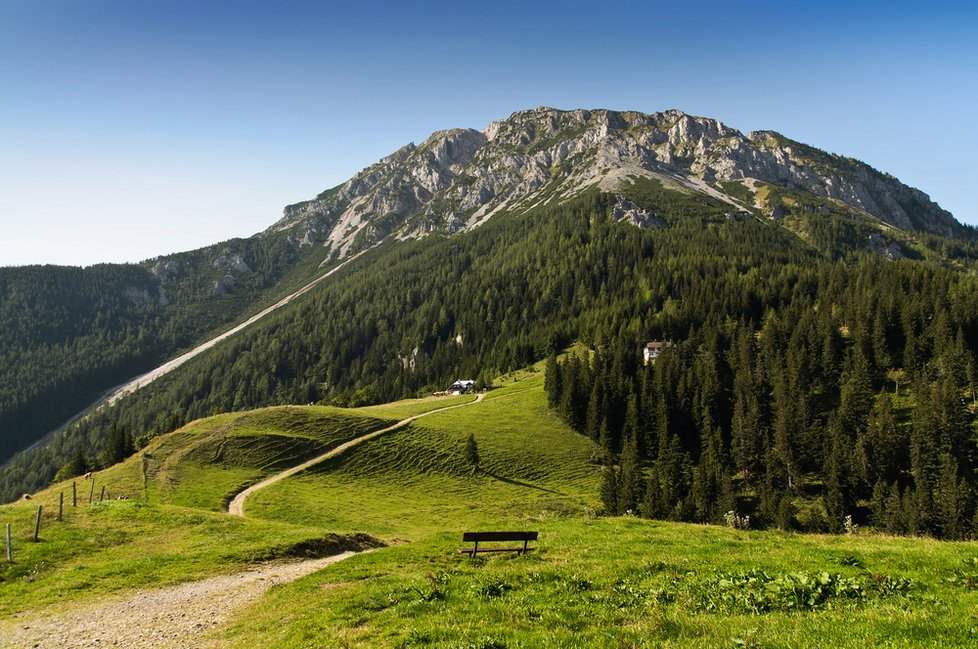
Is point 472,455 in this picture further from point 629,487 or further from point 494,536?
point 494,536

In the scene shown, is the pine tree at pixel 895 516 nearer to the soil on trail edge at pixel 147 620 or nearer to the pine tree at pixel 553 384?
the pine tree at pixel 553 384

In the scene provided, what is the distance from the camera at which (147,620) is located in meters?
19.0

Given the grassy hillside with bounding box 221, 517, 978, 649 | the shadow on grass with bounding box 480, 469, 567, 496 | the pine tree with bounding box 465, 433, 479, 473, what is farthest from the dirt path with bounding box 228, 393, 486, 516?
the grassy hillside with bounding box 221, 517, 978, 649

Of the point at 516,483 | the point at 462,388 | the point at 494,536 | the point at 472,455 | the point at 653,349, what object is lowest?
the point at 516,483

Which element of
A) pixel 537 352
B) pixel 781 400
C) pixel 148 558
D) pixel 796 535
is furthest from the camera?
pixel 537 352

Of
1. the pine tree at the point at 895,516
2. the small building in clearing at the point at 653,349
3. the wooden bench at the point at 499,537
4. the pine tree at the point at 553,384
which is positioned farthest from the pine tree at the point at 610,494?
the small building in clearing at the point at 653,349

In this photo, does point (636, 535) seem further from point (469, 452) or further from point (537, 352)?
point (537, 352)

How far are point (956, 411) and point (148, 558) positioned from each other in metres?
112

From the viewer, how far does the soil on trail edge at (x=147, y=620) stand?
17141 millimetres

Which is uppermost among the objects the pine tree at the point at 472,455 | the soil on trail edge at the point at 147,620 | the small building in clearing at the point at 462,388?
the small building in clearing at the point at 462,388

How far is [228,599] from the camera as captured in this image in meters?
21.0

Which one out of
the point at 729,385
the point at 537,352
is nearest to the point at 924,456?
the point at 729,385

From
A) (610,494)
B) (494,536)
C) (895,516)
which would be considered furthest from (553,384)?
(494,536)

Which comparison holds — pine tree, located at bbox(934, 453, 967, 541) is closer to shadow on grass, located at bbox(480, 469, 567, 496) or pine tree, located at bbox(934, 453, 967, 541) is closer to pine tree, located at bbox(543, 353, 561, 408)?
shadow on grass, located at bbox(480, 469, 567, 496)
